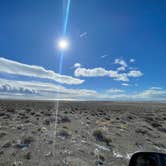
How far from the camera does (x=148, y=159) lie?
2.32 metres

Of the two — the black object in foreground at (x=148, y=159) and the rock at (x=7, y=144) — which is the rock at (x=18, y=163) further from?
the black object in foreground at (x=148, y=159)

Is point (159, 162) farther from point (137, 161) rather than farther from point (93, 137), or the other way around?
point (93, 137)

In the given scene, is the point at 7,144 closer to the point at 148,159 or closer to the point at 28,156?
the point at 28,156

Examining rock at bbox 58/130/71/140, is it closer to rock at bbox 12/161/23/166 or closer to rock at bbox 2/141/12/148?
rock at bbox 2/141/12/148

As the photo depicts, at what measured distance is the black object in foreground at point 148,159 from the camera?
7.41ft

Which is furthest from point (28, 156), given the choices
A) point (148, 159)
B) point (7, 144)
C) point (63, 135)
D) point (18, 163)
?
point (148, 159)

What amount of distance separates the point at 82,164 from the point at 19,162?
2.54 meters

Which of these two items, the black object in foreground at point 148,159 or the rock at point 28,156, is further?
the rock at point 28,156

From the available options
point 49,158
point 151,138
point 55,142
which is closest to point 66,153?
point 49,158

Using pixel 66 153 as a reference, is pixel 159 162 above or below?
above

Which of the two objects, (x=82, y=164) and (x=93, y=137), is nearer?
(x=82, y=164)

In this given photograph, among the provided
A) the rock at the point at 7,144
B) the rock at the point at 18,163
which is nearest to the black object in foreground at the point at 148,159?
the rock at the point at 18,163

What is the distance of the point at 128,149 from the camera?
10375 millimetres

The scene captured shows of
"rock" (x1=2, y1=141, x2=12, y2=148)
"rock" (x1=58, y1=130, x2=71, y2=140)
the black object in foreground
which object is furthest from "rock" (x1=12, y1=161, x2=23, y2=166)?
the black object in foreground
